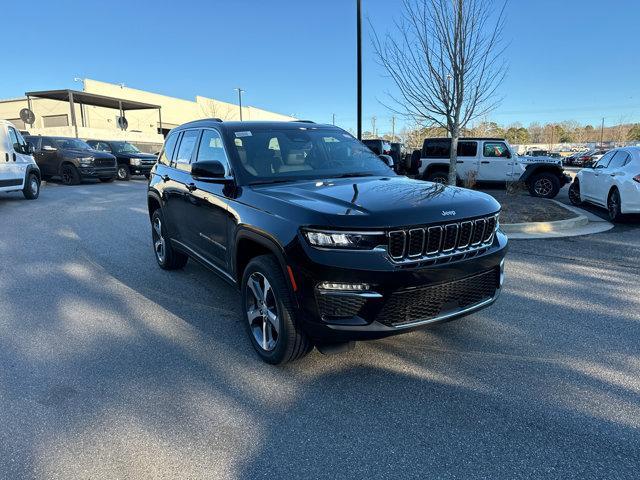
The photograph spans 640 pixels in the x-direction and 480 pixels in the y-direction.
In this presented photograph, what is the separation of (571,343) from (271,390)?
2.56 meters

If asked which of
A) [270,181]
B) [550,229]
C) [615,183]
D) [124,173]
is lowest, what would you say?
[550,229]

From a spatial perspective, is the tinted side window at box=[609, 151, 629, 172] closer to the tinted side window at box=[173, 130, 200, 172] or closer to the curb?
the curb

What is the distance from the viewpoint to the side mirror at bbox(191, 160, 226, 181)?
12.5 ft

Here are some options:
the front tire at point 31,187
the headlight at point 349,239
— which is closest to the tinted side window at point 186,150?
the headlight at point 349,239

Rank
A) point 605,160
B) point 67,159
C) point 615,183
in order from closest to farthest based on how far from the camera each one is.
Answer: point 615,183
point 605,160
point 67,159

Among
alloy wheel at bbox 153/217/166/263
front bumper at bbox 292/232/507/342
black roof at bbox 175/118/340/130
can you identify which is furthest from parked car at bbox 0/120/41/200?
front bumper at bbox 292/232/507/342

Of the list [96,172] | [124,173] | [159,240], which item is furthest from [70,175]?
[159,240]

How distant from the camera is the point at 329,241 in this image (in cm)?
295

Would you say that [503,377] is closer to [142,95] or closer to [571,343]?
[571,343]

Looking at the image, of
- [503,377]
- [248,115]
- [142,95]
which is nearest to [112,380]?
[503,377]

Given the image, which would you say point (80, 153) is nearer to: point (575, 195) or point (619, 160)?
point (575, 195)

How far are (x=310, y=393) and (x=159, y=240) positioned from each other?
12.7 ft

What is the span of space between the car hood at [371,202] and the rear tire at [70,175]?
59.9ft

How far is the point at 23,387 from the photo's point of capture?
3301 millimetres
